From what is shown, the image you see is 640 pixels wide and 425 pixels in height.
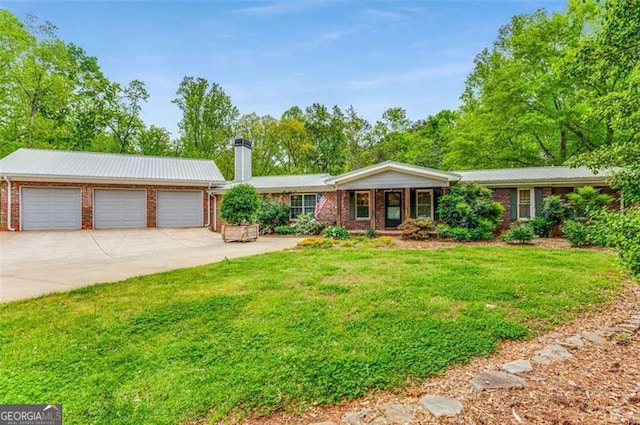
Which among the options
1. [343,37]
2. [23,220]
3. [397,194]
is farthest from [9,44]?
[397,194]

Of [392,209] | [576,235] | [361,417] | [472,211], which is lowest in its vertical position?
[361,417]

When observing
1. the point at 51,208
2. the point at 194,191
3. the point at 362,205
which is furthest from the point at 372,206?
the point at 51,208

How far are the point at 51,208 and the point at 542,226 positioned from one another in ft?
71.2

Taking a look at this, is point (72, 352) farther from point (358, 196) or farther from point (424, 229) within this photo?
point (358, 196)

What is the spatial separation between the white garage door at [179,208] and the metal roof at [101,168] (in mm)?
876

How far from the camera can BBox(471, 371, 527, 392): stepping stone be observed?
2791 mm

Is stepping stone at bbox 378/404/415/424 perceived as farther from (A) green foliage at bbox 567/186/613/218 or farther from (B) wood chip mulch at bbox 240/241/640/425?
(A) green foliage at bbox 567/186/613/218

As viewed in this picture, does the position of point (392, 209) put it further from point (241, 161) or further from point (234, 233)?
point (241, 161)

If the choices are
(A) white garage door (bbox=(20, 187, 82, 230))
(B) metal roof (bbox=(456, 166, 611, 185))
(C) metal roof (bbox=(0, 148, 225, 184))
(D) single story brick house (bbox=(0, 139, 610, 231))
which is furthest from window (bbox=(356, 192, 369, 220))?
(A) white garage door (bbox=(20, 187, 82, 230))

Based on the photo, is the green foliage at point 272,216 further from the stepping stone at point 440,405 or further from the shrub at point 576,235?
the stepping stone at point 440,405

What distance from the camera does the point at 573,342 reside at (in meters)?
3.68

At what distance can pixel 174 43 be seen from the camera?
9.50 metres

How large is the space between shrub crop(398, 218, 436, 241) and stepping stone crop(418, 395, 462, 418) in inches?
421

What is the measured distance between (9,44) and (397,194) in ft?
86.4
